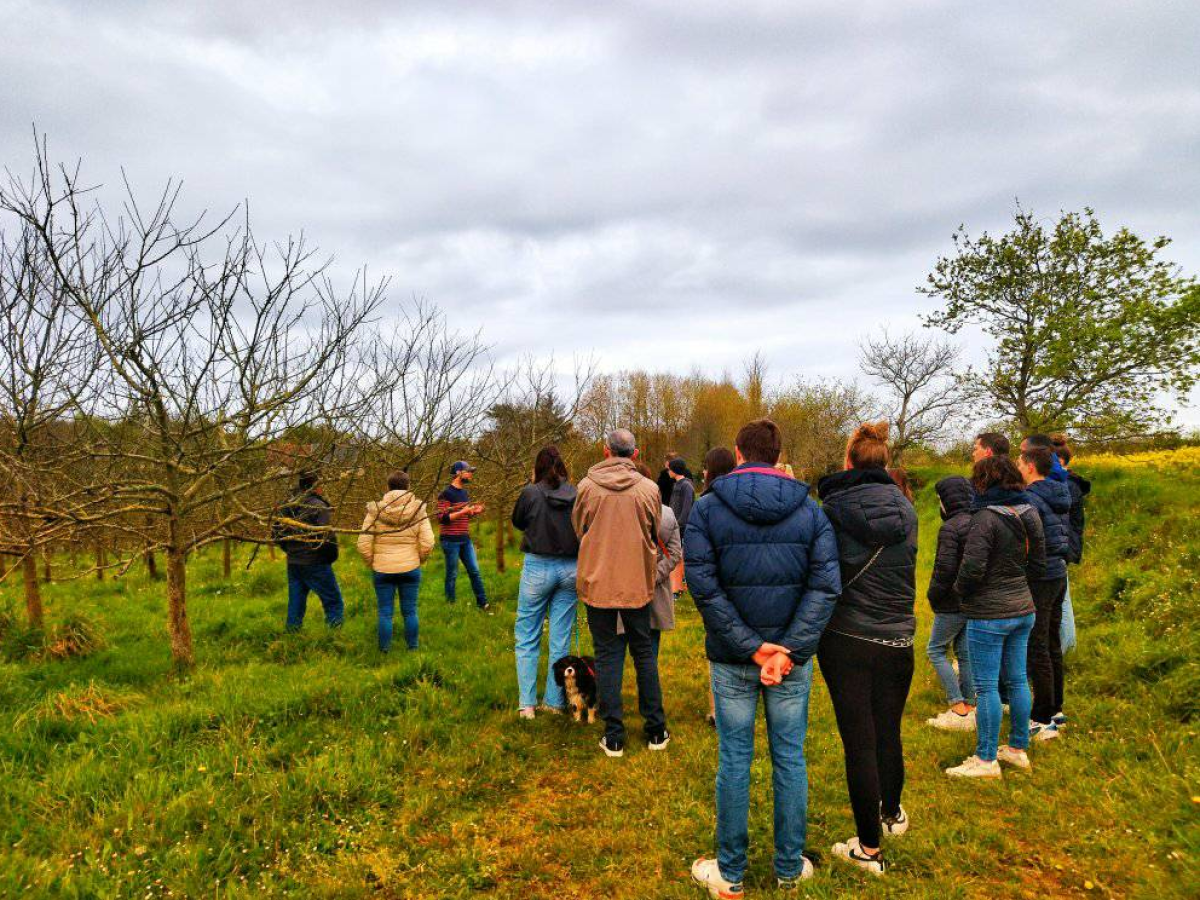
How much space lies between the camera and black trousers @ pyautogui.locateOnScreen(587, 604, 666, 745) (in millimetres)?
3842

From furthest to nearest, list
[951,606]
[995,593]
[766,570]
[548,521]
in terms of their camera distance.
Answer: [548,521] → [951,606] → [995,593] → [766,570]

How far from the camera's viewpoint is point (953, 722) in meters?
4.23

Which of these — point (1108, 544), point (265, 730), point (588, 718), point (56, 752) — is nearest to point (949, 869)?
point (588, 718)

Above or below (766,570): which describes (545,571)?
below

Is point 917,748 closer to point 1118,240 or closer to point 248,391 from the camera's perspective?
point 248,391

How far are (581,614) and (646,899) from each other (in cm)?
510

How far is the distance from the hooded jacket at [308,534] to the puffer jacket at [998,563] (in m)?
4.92

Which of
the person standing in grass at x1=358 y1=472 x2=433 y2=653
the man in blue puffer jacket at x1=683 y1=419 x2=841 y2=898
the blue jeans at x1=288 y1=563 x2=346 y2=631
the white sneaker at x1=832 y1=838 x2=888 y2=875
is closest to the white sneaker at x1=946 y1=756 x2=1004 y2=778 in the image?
the white sneaker at x1=832 y1=838 x2=888 y2=875

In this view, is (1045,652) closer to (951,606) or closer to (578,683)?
(951,606)

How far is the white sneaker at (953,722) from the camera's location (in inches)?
165

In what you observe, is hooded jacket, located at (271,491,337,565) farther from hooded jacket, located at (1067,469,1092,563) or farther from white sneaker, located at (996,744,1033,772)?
hooded jacket, located at (1067,469,1092,563)

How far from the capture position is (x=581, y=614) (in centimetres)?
766

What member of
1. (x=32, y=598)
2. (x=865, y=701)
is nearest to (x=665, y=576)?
(x=865, y=701)

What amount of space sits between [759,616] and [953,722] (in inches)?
116
